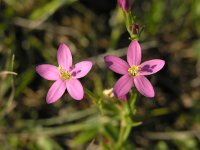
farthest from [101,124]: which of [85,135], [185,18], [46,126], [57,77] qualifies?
[185,18]

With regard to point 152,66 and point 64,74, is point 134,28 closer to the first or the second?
point 152,66

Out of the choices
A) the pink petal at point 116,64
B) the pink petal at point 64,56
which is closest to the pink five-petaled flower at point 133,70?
the pink petal at point 116,64

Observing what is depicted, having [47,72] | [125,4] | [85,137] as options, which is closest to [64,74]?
[47,72]

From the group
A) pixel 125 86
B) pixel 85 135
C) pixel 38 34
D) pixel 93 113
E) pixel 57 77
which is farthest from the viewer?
pixel 38 34

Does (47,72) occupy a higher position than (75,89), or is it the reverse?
(47,72)

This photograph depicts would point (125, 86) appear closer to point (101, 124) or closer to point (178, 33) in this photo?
point (101, 124)

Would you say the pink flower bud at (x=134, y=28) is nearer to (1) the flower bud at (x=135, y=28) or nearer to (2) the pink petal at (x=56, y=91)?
(1) the flower bud at (x=135, y=28)
